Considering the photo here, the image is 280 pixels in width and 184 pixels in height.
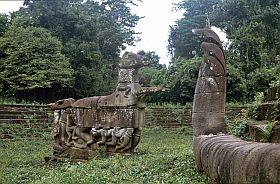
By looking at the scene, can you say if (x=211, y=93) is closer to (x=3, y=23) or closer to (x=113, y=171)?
(x=113, y=171)

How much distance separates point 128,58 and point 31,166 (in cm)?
361

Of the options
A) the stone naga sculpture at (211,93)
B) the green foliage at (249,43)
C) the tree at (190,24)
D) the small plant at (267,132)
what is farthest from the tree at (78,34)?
the small plant at (267,132)

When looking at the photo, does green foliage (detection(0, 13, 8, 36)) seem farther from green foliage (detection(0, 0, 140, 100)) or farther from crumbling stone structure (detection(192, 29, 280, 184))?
crumbling stone structure (detection(192, 29, 280, 184))

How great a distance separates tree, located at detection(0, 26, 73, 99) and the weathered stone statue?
12.5 metres

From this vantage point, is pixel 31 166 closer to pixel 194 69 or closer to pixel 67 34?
pixel 194 69

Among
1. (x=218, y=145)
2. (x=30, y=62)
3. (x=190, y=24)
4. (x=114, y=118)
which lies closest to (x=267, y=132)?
(x=218, y=145)

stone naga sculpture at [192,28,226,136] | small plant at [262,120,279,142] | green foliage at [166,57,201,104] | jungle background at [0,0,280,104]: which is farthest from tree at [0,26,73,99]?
small plant at [262,120,279,142]

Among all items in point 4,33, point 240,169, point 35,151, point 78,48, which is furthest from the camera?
point 78,48

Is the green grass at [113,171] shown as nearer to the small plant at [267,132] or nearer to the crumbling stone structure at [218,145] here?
the crumbling stone structure at [218,145]

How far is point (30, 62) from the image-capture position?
77.0 ft

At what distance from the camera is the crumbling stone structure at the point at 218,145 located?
93.0 inches

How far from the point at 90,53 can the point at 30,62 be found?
4512mm

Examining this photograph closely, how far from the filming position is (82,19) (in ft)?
89.7

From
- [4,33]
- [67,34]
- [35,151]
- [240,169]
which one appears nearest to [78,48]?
[67,34]
